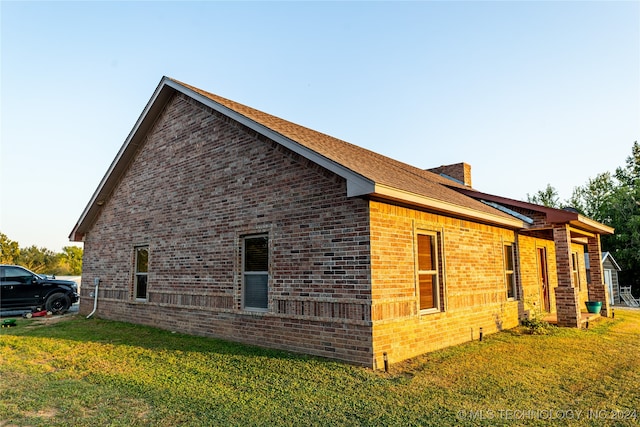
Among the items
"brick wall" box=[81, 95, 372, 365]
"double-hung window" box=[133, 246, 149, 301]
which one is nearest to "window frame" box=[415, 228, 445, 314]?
"brick wall" box=[81, 95, 372, 365]

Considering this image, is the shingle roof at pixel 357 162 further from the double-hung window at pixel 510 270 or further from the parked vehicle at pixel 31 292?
the parked vehicle at pixel 31 292

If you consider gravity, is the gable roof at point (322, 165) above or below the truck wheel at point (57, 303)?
above

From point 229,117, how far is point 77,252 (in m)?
48.9

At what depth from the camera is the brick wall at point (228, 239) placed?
6.90 metres

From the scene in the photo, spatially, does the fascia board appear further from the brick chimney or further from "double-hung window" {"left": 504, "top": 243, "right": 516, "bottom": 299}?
the brick chimney

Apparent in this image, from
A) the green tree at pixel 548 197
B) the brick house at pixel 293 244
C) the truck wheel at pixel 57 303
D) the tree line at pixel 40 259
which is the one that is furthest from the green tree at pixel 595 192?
the tree line at pixel 40 259

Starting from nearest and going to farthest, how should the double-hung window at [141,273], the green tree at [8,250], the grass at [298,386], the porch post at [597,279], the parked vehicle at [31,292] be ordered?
1. the grass at [298,386]
2. the double-hung window at [141,273]
3. the parked vehicle at [31,292]
4. the porch post at [597,279]
5. the green tree at [8,250]

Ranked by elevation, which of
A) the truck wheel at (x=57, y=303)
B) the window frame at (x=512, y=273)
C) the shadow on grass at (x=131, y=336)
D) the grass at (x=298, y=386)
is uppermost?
the window frame at (x=512, y=273)

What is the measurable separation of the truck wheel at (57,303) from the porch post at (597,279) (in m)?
19.1

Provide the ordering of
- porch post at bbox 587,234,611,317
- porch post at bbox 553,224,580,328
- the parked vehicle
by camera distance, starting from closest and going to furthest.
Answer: porch post at bbox 553,224,580,328
the parked vehicle
porch post at bbox 587,234,611,317

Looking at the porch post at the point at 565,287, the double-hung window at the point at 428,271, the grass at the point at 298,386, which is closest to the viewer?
the grass at the point at 298,386

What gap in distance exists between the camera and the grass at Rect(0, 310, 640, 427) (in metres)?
4.58

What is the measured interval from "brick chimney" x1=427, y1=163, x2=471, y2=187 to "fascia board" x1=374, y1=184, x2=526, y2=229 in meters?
7.73

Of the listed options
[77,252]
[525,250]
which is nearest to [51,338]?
[525,250]
